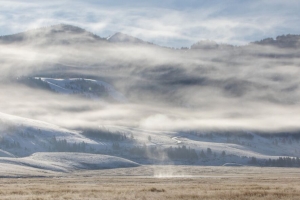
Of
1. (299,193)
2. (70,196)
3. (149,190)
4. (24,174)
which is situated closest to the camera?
(70,196)

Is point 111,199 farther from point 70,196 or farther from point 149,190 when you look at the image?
point 149,190

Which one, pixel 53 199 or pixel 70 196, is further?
pixel 70 196

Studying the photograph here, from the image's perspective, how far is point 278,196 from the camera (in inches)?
2125

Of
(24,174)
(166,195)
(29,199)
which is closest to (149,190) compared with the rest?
(166,195)

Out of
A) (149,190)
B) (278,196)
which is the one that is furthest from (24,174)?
(278,196)

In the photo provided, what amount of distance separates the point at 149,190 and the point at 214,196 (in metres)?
11.1

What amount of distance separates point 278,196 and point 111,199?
17047 mm

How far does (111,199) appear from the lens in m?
49.8

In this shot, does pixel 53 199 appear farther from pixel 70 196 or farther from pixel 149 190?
pixel 149 190

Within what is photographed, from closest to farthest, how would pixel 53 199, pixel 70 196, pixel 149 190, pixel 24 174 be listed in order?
pixel 53 199 → pixel 70 196 → pixel 149 190 → pixel 24 174

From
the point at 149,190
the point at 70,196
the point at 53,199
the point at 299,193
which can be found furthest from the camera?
the point at 149,190

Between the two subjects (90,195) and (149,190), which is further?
(149,190)

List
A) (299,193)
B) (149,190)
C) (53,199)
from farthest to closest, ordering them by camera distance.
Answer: (149,190) < (299,193) < (53,199)

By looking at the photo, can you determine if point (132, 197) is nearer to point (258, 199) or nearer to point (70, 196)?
point (70, 196)
